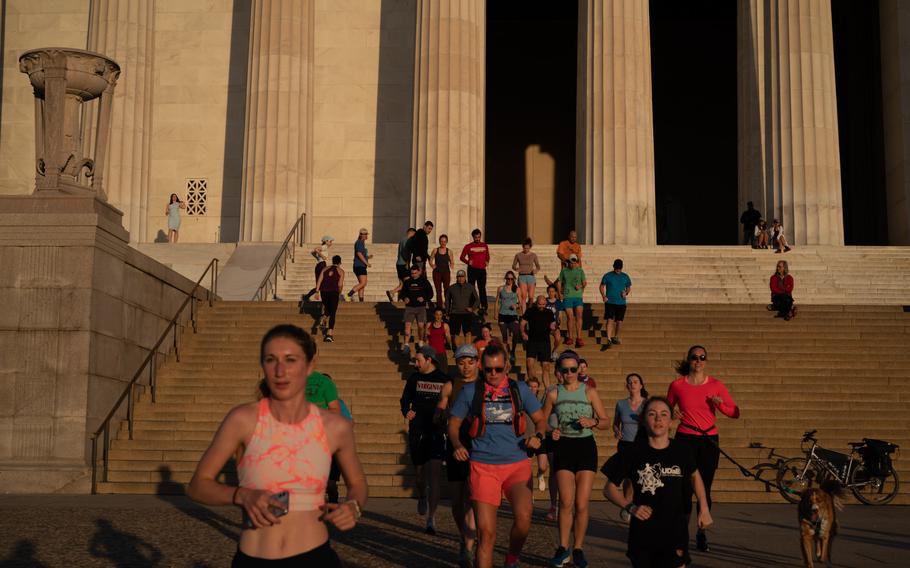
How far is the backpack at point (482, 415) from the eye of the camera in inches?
321

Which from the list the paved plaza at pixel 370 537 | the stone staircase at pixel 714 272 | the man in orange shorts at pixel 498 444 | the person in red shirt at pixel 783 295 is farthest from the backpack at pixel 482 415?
the stone staircase at pixel 714 272

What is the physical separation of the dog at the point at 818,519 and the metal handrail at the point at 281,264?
56.1ft

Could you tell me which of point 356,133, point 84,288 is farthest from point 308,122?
point 84,288

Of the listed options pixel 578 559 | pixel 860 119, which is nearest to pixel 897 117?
pixel 860 119

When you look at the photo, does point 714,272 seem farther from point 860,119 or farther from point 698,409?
point 860,119

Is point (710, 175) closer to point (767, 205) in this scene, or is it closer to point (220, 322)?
point (767, 205)

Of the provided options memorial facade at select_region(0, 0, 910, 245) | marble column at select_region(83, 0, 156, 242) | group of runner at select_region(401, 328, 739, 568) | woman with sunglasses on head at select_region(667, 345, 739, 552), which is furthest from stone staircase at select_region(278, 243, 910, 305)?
woman with sunglasses on head at select_region(667, 345, 739, 552)

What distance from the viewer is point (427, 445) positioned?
1127 cm

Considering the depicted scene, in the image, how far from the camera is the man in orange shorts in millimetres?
7980

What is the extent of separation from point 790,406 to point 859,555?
7.86m

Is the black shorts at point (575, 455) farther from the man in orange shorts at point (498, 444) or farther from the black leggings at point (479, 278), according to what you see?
the black leggings at point (479, 278)

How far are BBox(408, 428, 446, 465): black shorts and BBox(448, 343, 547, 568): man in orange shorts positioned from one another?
116 inches

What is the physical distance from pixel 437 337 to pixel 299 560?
1414 cm

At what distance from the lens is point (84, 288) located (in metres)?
15.7
